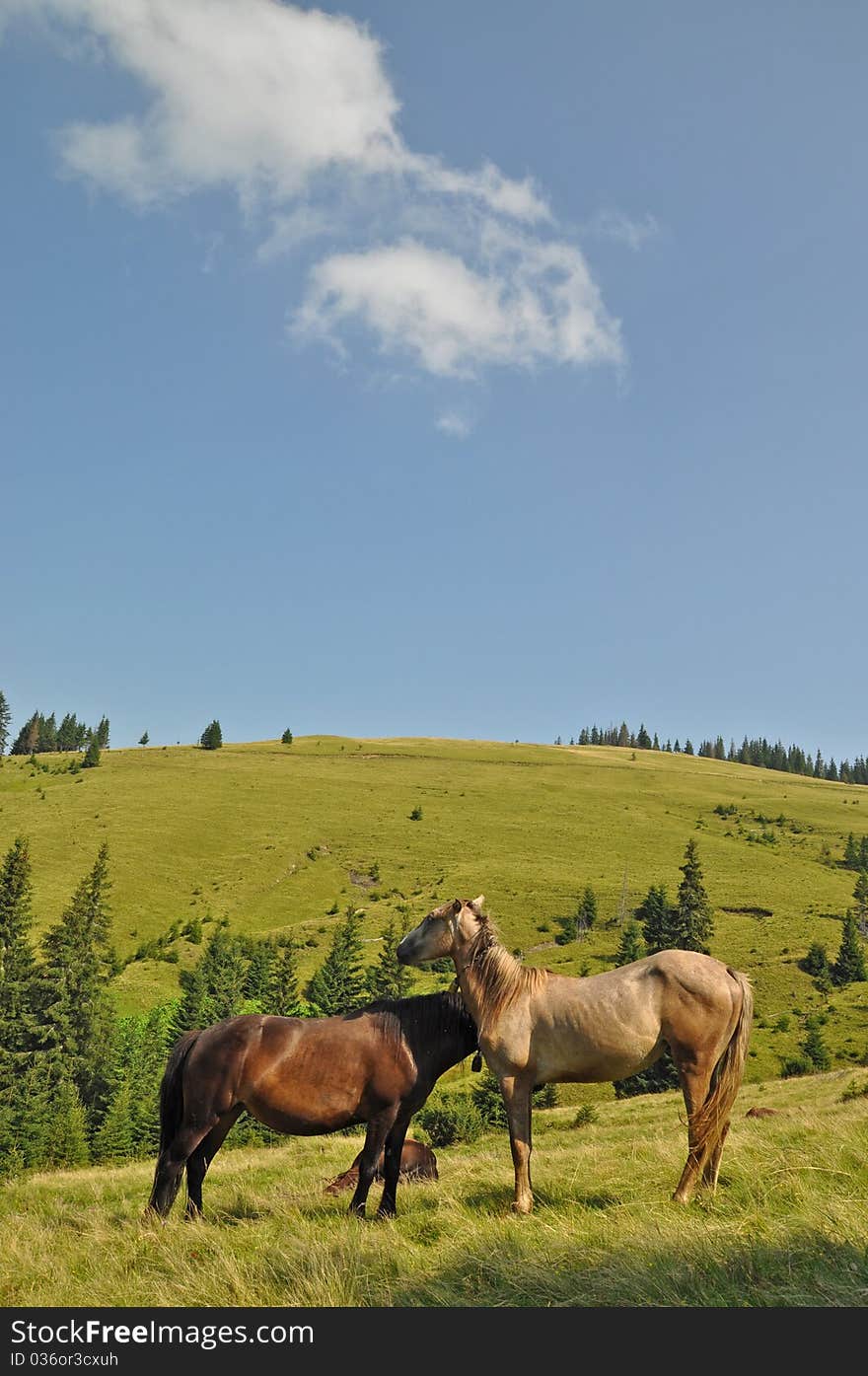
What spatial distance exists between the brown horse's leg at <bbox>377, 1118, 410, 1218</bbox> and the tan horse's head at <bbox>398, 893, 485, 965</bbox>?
1.88m

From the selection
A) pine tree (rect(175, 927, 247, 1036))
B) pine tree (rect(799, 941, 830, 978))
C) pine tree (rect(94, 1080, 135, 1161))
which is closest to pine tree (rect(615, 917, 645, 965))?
pine tree (rect(799, 941, 830, 978))

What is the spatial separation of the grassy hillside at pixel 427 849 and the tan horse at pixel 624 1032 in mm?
57663

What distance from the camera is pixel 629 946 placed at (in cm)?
8281

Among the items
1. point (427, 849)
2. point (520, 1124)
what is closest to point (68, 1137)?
point (520, 1124)

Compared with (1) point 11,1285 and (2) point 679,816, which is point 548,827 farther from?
(1) point 11,1285

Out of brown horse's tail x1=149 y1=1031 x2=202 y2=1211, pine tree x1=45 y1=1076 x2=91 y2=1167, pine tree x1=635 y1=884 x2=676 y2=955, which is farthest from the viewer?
pine tree x1=635 y1=884 x2=676 y2=955

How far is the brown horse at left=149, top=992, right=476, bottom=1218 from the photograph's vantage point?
9.09m

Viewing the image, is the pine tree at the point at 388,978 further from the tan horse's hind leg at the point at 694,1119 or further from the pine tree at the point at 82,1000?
the tan horse's hind leg at the point at 694,1119

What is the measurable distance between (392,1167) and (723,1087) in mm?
3773

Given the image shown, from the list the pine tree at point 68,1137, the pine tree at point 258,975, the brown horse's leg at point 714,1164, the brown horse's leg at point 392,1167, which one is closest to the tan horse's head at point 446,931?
the brown horse's leg at point 392,1167

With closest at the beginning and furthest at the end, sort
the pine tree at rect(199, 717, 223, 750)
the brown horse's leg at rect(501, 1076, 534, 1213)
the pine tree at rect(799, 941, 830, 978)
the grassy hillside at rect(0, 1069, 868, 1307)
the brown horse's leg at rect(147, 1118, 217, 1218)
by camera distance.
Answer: the grassy hillside at rect(0, 1069, 868, 1307) → the brown horse's leg at rect(501, 1076, 534, 1213) → the brown horse's leg at rect(147, 1118, 217, 1218) → the pine tree at rect(799, 941, 830, 978) → the pine tree at rect(199, 717, 223, 750)

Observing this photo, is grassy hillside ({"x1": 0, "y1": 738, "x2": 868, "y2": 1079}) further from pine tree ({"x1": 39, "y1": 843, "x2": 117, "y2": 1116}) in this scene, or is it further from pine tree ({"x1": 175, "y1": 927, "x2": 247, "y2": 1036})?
pine tree ({"x1": 39, "y1": 843, "x2": 117, "y2": 1116})

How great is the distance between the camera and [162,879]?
104 m

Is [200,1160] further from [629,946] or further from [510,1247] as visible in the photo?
[629,946]
